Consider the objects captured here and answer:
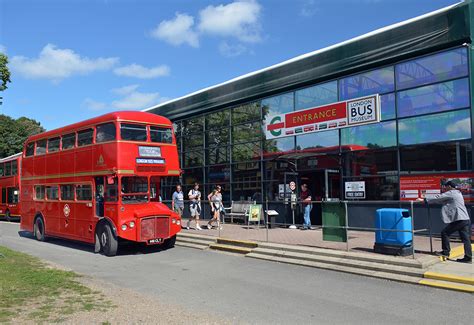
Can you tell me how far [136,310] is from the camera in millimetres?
6340

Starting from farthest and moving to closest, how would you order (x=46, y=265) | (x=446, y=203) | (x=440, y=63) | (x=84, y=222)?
(x=84, y=222) < (x=440, y=63) < (x=46, y=265) < (x=446, y=203)

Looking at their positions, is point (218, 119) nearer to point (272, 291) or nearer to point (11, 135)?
point (272, 291)

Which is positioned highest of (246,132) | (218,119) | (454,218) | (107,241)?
(218,119)

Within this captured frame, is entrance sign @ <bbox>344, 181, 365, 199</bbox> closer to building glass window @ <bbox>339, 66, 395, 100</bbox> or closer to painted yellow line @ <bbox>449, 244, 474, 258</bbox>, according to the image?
building glass window @ <bbox>339, 66, 395, 100</bbox>

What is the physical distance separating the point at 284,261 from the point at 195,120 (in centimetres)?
1325

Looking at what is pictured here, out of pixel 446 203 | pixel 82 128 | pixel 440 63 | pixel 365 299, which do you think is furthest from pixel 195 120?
pixel 365 299

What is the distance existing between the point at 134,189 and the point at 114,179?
0.73 metres

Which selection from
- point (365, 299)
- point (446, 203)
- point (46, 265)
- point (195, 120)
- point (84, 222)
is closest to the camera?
point (365, 299)

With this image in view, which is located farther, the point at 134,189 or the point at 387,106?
the point at 387,106

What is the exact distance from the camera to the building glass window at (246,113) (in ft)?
62.0

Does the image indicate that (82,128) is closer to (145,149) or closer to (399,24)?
(145,149)

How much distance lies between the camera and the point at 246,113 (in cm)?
1945

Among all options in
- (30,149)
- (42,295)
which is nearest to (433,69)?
(42,295)

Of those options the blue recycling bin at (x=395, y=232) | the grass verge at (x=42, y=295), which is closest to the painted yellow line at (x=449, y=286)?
the blue recycling bin at (x=395, y=232)
